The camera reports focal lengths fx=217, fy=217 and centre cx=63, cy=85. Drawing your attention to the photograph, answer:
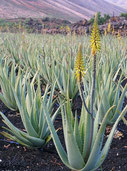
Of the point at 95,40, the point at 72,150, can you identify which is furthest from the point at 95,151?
the point at 95,40

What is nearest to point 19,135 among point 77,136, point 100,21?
point 77,136

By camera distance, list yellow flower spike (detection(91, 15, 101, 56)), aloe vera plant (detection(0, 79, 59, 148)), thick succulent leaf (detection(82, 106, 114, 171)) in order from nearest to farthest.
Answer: yellow flower spike (detection(91, 15, 101, 56)), thick succulent leaf (detection(82, 106, 114, 171)), aloe vera plant (detection(0, 79, 59, 148))

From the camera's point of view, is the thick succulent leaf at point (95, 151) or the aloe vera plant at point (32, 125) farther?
the aloe vera plant at point (32, 125)

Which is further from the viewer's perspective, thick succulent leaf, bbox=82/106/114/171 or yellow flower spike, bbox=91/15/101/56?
thick succulent leaf, bbox=82/106/114/171

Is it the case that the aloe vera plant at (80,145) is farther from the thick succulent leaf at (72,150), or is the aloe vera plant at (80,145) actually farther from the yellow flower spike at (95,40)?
the yellow flower spike at (95,40)

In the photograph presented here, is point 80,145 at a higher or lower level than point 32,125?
higher

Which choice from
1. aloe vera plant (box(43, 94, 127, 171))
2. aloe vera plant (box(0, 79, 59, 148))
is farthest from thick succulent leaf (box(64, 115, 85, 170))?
aloe vera plant (box(0, 79, 59, 148))

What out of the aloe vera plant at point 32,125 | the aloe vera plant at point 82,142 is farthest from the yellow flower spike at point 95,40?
the aloe vera plant at point 32,125

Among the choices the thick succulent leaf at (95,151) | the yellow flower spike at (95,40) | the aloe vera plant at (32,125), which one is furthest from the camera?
the aloe vera plant at (32,125)

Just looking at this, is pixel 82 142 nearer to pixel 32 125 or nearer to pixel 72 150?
pixel 72 150

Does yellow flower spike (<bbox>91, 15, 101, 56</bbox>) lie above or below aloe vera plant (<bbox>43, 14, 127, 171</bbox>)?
above

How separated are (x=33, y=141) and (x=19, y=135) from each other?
4.5 inches

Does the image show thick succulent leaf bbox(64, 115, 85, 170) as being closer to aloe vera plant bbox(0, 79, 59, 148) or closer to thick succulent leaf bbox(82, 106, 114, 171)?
thick succulent leaf bbox(82, 106, 114, 171)

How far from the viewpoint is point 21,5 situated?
51.1m
